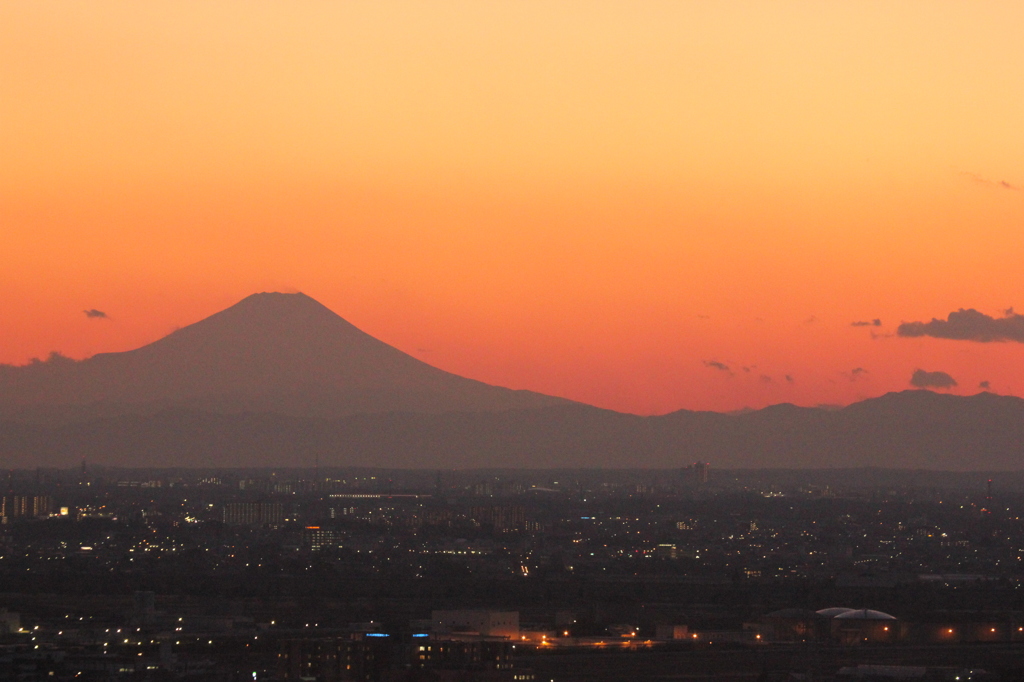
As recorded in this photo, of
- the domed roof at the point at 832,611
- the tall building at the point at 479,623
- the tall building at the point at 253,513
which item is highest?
the tall building at the point at 253,513

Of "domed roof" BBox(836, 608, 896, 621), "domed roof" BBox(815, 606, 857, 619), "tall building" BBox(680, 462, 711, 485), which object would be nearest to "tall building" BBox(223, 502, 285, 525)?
"domed roof" BBox(815, 606, 857, 619)

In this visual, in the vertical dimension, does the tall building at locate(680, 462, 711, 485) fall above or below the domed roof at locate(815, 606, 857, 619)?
above

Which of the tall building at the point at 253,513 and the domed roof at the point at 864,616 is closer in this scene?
the domed roof at the point at 864,616

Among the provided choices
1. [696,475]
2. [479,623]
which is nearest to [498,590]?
[479,623]

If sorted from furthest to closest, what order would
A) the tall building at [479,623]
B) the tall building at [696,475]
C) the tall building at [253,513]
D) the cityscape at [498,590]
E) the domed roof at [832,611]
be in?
the tall building at [696,475] → the tall building at [253,513] → the domed roof at [832,611] → the tall building at [479,623] → the cityscape at [498,590]

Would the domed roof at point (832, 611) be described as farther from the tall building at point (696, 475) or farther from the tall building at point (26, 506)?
the tall building at point (696, 475)

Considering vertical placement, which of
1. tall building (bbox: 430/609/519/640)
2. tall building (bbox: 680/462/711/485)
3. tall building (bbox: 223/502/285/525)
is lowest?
tall building (bbox: 430/609/519/640)

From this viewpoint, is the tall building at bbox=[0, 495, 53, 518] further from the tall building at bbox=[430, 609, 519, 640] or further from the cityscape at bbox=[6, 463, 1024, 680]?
the tall building at bbox=[430, 609, 519, 640]

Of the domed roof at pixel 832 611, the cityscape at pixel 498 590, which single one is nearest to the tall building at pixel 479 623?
the cityscape at pixel 498 590
